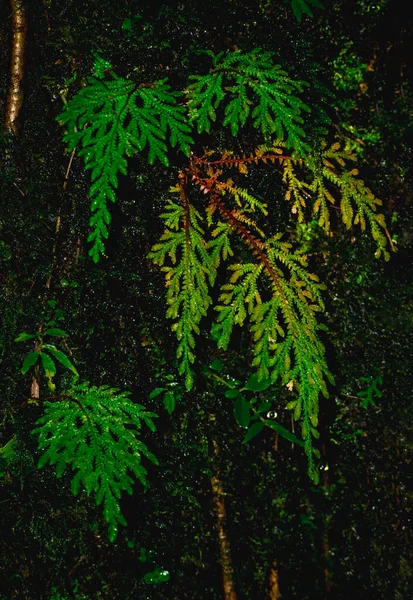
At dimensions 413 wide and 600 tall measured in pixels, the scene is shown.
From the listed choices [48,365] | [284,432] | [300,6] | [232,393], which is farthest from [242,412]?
[300,6]

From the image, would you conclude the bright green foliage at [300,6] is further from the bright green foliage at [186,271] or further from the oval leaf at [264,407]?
the oval leaf at [264,407]

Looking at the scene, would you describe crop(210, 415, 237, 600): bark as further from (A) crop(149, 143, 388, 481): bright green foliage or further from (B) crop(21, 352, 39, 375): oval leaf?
(B) crop(21, 352, 39, 375): oval leaf

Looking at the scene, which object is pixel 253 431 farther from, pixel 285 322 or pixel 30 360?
pixel 30 360

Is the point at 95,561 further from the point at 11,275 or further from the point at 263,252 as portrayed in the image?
the point at 263,252

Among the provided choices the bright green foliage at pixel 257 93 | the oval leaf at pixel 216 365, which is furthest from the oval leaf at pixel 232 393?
the bright green foliage at pixel 257 93

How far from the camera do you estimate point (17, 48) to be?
283 centimetres

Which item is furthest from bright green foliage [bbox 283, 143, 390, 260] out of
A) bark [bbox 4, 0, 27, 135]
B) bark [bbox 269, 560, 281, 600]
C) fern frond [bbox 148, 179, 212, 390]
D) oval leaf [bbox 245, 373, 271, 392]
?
bark [bbox 269, 560, 281, 600]

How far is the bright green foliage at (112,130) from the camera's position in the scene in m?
2.28

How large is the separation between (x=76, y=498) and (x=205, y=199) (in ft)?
6.45

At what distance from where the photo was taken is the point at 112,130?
236cm

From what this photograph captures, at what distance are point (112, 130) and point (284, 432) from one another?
193 centimetres

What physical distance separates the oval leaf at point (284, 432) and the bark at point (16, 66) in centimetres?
235

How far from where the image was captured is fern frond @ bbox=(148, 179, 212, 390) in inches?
104

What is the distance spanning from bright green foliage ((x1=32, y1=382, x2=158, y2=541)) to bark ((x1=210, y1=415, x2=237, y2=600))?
21.2 inches
